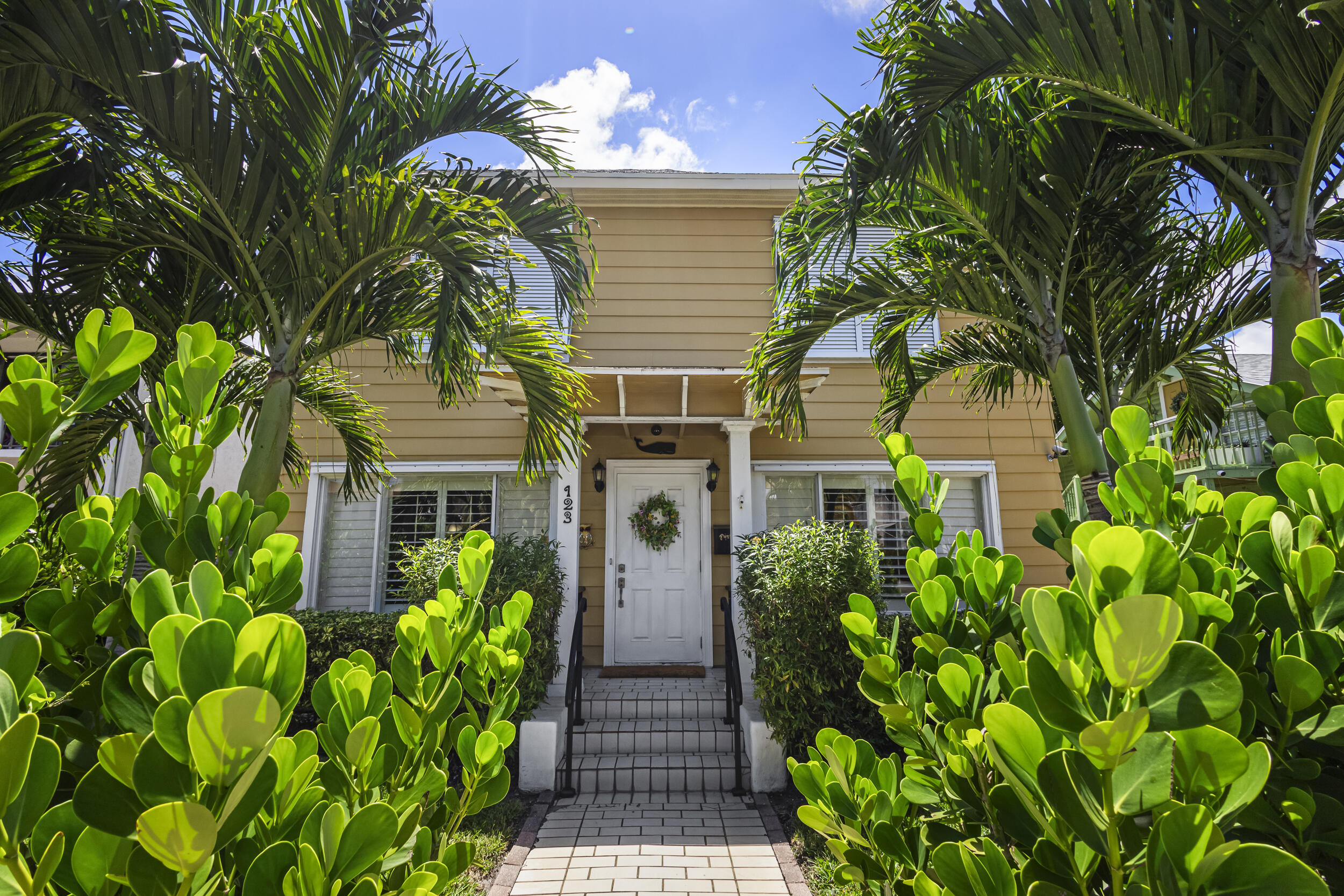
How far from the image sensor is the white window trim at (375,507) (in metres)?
6.65

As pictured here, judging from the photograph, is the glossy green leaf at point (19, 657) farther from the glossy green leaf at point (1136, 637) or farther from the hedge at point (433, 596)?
the hedge at point (433, 596)

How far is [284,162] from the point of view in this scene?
11.3 ft

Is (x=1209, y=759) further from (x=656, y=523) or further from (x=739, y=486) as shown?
(x=656, y=523)

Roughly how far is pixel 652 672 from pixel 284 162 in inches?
209

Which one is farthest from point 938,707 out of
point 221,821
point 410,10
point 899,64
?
point 410,10

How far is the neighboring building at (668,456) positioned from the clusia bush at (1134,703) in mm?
5699

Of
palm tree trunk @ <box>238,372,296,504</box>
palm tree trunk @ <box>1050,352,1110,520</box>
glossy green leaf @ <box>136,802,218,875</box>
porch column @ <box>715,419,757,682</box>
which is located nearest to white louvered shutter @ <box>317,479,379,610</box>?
palm tree trunk @ <box>238,372,296,504</box>

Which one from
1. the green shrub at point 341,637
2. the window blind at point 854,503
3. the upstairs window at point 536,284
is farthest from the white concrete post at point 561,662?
the window blind at point 854,503

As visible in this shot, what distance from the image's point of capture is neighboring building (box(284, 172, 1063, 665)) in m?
6.81

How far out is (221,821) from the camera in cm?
31

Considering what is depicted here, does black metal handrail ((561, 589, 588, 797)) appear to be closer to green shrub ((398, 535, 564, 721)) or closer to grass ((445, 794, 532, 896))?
green shrub ((398, 535, 564, 721))

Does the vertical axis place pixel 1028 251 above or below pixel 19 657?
above

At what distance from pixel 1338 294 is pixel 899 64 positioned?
10.2 feet

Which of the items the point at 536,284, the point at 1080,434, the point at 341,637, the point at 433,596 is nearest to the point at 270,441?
the point at 433,596
